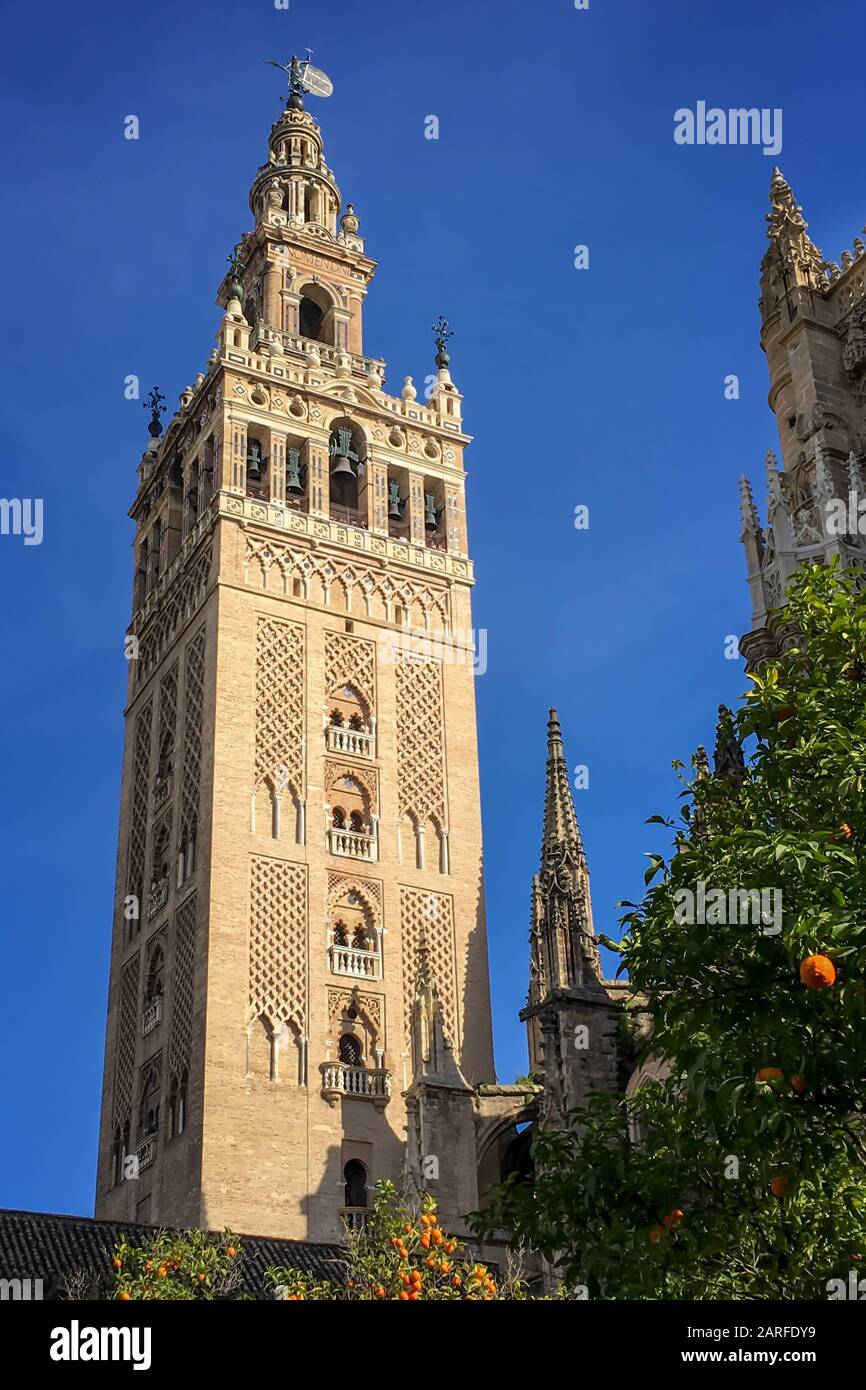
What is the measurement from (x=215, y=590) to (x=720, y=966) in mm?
31131

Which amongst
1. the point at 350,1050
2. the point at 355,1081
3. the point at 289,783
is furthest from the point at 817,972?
the point at 289,783

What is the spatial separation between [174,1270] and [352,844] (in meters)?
18.3

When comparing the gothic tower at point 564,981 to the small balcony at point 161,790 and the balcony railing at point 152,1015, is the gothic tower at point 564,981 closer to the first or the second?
the balcony railing at point 152,1015

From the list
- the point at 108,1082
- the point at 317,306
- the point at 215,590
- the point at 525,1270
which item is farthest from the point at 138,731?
the point at 525,1270

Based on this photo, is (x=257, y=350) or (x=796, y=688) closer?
(x=796, y=688)

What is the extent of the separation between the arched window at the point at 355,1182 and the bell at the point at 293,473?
1776 centimetres

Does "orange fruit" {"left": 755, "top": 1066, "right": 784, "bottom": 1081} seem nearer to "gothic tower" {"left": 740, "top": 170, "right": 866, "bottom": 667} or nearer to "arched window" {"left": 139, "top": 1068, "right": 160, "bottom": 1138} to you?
"gothic tower" {"left": 740, "top": 170, "right": 866, "bottom": 667}

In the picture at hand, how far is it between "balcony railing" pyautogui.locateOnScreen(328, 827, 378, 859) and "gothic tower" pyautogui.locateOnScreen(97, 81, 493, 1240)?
0.09 meters

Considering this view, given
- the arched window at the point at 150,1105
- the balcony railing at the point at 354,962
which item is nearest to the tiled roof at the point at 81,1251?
the arched window at the point at 150,1105

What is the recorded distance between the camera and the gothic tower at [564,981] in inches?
1228

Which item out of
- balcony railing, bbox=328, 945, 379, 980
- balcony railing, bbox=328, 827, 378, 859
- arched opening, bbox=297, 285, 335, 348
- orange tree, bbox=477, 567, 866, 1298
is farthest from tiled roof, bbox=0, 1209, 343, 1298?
arched opening, bbox=297, 285, 335, 348

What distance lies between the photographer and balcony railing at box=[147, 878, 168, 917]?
133 feet
